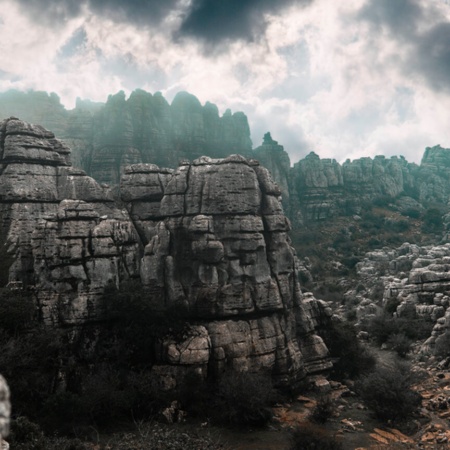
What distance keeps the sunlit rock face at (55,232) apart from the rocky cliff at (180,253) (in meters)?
0.07

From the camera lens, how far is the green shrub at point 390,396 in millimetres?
24312

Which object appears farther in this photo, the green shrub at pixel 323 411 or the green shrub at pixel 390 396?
the green shrub at pixel 323 411

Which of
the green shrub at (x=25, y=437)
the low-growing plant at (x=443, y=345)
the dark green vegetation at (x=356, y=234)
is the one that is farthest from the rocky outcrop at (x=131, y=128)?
the green shrub at (x=25, y=437)

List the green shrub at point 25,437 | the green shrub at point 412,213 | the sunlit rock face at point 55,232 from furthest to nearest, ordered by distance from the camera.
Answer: the green shrub at point 412,213 → the sunlit rock face at point 55,232 → the green shrub at point 25,437

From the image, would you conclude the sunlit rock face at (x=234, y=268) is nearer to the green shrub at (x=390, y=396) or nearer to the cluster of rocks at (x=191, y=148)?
the green shrub at (x=390, y=396)

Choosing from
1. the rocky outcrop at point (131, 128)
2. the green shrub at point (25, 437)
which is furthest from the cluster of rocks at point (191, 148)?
the green shrub at point (25, 437)

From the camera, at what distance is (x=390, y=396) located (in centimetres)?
2441

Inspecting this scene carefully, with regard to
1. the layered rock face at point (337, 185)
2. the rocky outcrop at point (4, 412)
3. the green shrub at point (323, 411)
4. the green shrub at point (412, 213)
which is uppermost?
the layered rock face at point (337, 185)

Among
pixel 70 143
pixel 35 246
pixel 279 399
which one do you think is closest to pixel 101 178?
pixel 70 143

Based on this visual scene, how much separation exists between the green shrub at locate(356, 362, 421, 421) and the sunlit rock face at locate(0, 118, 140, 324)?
56.5 feet

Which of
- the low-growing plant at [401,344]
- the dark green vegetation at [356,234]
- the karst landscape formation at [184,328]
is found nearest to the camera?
the karst landscape formation at [184,328]

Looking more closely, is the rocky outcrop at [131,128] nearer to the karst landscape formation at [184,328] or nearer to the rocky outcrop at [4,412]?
the karst landscape formation at [184,328]

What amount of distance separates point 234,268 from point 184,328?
216 inches

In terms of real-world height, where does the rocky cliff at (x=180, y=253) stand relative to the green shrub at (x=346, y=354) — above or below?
above
